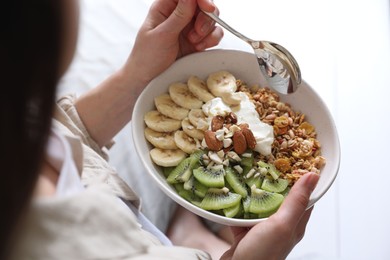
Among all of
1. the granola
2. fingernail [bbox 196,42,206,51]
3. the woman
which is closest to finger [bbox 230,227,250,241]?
the woman

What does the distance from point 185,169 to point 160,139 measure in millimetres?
71

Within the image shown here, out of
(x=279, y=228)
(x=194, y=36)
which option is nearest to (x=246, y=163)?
(x=279, y=228)

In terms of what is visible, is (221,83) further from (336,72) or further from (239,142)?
(336,72)

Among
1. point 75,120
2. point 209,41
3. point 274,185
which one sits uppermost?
point 209,41

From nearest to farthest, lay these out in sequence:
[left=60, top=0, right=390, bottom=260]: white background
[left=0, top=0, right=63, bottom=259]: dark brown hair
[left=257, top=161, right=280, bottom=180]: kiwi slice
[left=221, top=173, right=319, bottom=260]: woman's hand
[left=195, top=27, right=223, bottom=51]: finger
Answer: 1. [left=0, top=0, right=63, bottom=259]: dark brown hair
2. [left=221, top=173, right=319, bottom=260]: woman's hand
3. [left=257, top=161, right=280, bottom=180]: kiwi slice
4. [left=195, top=27, right=223, bottom=51]: finger
5. [left=60, top=0, right=390, bottom=260]: white background

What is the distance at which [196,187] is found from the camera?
2.57 ft

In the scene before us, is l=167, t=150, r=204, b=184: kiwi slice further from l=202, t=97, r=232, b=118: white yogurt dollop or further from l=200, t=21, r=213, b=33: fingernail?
l=200, t=21, r=213, b=33: fingernail

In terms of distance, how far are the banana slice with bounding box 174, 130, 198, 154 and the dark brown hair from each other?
45 cm

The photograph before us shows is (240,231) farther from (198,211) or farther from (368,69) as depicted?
(368,69)

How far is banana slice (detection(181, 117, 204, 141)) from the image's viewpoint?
828mm

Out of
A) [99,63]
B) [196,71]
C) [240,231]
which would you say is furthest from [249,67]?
[99,63]

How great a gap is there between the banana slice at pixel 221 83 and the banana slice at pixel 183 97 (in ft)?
0.11

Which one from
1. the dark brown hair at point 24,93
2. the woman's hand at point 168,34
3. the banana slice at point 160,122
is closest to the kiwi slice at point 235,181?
the banana slice at point 160,122

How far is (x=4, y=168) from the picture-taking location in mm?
356
